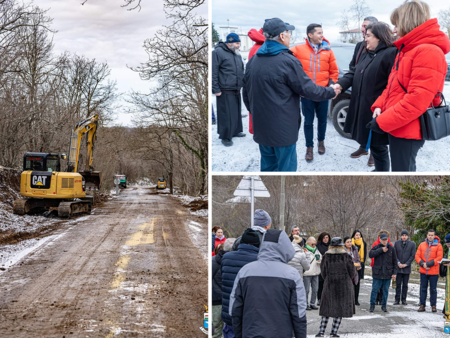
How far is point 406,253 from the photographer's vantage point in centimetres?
545

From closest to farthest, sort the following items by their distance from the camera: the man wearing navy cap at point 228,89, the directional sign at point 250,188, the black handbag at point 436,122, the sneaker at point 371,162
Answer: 1. the black handbag at point 436,122
2. the sneaker at point 371,162
3. the directional sign at point 250,188
4. the man wearing navy cap at point 228,89

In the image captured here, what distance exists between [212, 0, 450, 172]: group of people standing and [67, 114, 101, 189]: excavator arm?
1675cm

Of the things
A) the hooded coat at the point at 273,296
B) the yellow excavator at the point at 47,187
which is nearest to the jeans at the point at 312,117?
the hooded coat at the point at 273,296

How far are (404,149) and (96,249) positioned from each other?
854 centimetres

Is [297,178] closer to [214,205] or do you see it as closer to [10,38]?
[214,205]

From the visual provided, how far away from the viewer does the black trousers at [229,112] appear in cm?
393

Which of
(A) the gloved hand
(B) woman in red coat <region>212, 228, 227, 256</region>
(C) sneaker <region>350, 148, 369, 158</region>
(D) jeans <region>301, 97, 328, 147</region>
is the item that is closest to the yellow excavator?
(B) woman in red coat <region>212, 228, 227, 256</region>

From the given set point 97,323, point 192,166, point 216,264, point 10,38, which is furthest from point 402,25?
point 192,166

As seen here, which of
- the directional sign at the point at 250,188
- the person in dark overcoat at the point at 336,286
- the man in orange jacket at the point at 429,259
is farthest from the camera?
the man in orange jacket at the point at 429,259

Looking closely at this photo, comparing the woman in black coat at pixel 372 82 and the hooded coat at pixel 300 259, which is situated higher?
the woman in black coat at pixel 372 82

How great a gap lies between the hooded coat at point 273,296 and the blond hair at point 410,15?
172cm

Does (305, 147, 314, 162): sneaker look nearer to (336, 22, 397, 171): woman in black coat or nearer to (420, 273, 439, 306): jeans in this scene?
(336, 22, 397, 171): woman in black coat

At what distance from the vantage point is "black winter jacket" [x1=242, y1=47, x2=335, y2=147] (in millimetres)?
3598

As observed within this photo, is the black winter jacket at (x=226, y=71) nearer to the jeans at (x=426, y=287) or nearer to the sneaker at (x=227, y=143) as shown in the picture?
the sneaker at (x=227, y=143)
